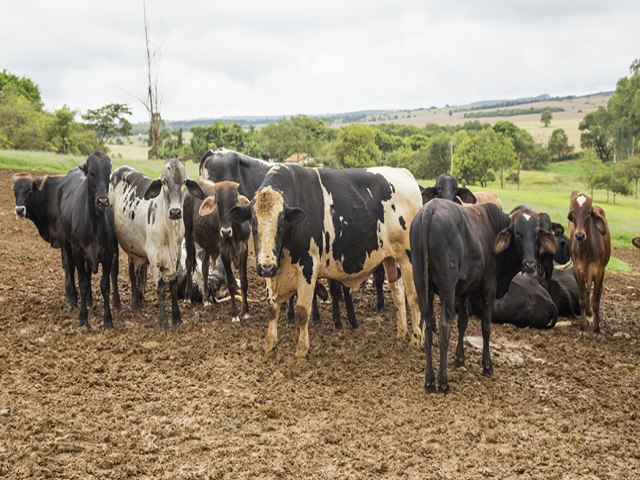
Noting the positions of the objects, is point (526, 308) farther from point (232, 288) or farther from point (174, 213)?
point (174, 213)

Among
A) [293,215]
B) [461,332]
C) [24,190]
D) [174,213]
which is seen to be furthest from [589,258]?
[24,190]

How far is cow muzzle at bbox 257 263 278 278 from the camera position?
7648 millimetres

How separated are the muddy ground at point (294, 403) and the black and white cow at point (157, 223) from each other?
0.66m

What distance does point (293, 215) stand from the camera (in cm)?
792

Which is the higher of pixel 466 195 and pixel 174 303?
pixel 466 195

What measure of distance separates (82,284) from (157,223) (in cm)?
135

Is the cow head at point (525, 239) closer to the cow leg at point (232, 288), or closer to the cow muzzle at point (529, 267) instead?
Result: the cow muzzle at point (529, 267)

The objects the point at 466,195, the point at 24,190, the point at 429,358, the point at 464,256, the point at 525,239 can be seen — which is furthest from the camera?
the point at 24,190

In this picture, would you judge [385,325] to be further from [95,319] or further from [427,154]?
[427,154]

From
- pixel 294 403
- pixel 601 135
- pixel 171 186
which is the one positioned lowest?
pixel 294 403

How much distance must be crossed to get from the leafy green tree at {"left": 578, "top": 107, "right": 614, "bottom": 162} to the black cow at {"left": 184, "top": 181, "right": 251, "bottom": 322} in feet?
272

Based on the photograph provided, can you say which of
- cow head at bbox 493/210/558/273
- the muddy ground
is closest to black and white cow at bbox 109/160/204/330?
the muddy ground

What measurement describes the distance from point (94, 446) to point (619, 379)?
6.16 m

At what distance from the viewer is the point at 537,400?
737 centimetres
